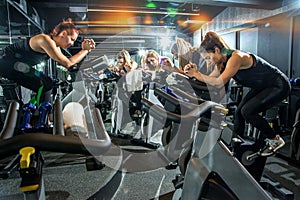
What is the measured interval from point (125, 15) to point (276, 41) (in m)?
4.25

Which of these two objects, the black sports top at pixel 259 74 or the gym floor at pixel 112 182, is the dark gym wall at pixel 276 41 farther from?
the black sports top at pixel 259 74

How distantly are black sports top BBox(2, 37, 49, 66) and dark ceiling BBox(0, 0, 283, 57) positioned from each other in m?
1.20

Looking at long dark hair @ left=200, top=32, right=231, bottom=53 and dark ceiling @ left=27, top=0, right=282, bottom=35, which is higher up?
dark ceiling @ left=27, top=0, right=282, bottom=35

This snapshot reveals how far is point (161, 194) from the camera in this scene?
2113 mm

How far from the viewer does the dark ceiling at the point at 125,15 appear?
4.58 m

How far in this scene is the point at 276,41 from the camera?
15.4ft

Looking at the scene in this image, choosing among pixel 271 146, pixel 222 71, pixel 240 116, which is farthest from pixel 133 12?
pixel 271 146

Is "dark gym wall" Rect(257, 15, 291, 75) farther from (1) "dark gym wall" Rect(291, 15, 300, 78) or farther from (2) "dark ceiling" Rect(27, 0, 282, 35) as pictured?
(2) "dark ceiling" Rect(27, 0, 282, 35)

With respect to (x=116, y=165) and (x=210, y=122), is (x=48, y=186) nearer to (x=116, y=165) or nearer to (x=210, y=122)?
(x=116, y=165)

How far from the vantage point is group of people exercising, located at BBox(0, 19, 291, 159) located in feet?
7.18

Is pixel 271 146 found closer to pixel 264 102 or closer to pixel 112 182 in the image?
pixel 264 102

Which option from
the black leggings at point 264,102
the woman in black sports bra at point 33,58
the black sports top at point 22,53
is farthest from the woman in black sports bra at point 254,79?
the black sports top at point 22,53

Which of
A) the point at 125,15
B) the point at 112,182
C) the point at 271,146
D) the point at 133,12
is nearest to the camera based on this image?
the point at 271,146

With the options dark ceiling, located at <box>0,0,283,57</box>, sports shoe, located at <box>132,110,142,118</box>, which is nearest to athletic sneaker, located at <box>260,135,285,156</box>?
sports shoe, located at <box>132,110,142,118</box>
